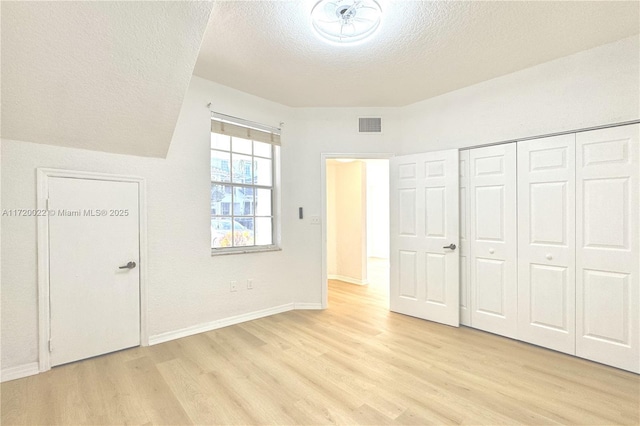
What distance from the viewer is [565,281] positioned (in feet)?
8.83

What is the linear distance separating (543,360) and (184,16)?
4.00m

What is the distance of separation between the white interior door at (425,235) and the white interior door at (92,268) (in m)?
3.02

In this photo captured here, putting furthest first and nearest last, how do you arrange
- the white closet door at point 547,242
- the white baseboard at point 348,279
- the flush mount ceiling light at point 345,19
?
the white baseboard at point 348,279, the white closet door at point 547,242, the flush mount ceiling light at point 345,19

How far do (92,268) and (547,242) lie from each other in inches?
169

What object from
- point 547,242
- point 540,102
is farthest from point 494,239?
point 540,102

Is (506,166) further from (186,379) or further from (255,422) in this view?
(186,379)

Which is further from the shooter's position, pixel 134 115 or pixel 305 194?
pixel 305 194

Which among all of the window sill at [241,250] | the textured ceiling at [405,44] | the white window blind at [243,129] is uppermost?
the textured ceiling at [405,44]

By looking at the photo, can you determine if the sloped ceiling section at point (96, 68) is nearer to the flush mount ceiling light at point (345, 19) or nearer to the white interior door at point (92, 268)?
the white interior door at point (92, 268)

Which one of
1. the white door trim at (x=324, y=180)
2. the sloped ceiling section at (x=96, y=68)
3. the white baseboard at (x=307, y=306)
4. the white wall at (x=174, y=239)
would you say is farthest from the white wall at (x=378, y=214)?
the sloped ceiling section at (x=96, y=68)

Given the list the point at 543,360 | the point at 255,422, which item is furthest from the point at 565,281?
the point at 255,422

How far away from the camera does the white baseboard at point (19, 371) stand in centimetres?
222

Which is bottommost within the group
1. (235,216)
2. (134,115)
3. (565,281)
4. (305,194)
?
(565,281)

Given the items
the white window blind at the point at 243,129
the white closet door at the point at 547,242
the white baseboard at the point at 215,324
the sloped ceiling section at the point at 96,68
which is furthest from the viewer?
the white window blind at the point at 243,129
